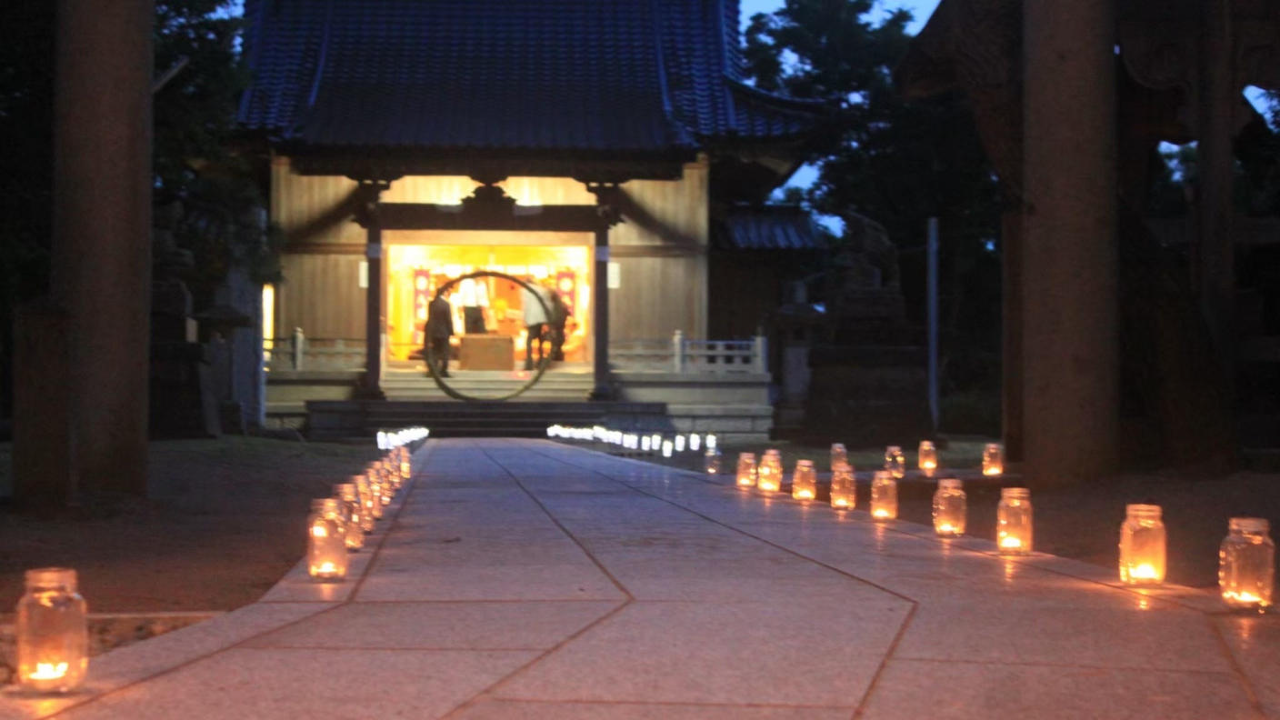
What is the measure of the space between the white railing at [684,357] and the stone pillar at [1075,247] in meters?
18.2

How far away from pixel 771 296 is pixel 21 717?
32.3m

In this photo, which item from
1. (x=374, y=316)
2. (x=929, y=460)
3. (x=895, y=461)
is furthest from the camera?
(x=374, y=316)

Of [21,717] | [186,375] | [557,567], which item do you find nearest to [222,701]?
[21,717]

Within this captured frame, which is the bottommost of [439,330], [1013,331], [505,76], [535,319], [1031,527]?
[1031,527]

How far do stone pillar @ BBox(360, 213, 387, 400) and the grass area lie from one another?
1415cm

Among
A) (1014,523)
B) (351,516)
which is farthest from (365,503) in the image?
(1014,523)

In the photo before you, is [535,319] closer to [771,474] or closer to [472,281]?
[472,281]

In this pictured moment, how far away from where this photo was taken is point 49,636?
421cm

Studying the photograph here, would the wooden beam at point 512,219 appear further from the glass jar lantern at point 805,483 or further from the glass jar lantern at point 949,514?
the glass jar lantern at point 949,514

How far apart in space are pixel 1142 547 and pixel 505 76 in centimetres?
2905

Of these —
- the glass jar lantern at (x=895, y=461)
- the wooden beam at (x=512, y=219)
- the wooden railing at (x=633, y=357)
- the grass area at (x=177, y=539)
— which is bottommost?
the grass area at (x=177, y=539)

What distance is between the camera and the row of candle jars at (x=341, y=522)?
665 centimetres

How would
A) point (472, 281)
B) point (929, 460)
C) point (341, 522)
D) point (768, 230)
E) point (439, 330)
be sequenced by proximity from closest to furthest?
point (341, 522)
point (929, 460)
point (439, 330)
point (768, 230)
point (472, 281)

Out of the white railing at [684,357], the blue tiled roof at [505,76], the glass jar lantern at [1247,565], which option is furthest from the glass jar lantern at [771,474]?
the blue tiled roof at [505,76]
